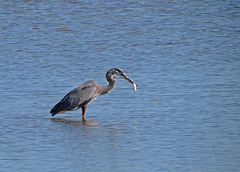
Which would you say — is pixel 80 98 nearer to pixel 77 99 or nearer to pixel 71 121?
pixel 77 99

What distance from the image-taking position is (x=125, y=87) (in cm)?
1394

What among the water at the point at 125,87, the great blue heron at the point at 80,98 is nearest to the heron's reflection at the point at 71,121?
the water at the point at 125,87

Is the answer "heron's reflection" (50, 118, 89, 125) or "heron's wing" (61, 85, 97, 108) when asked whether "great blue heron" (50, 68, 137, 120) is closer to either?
"heron's wing" (61, 85, 97, 108)

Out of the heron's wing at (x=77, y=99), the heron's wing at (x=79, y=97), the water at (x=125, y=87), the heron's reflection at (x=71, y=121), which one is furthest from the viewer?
the heron's wing at (x=79, y=97)

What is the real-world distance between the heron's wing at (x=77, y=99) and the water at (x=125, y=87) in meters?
0.23

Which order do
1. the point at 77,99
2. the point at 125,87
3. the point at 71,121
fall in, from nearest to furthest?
the point at 71,121, the point at 77,99, the point at 125,87

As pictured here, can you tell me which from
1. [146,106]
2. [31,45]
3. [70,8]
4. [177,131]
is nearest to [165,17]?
[70,8]

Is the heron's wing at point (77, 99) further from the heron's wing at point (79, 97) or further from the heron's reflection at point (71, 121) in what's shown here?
the heron's reflection at point (71, 121)

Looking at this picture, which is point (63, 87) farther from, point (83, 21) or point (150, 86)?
point (83, 21)

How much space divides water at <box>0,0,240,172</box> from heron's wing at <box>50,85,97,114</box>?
0.23 metres

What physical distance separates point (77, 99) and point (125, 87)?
7.52ft

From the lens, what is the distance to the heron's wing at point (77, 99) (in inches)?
460

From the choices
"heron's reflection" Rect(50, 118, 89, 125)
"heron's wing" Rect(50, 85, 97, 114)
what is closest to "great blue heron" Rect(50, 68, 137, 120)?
"heron's wing" Rect(50, 85, 97, 114)

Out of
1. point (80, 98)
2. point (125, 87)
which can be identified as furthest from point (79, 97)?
point (125, 87)
